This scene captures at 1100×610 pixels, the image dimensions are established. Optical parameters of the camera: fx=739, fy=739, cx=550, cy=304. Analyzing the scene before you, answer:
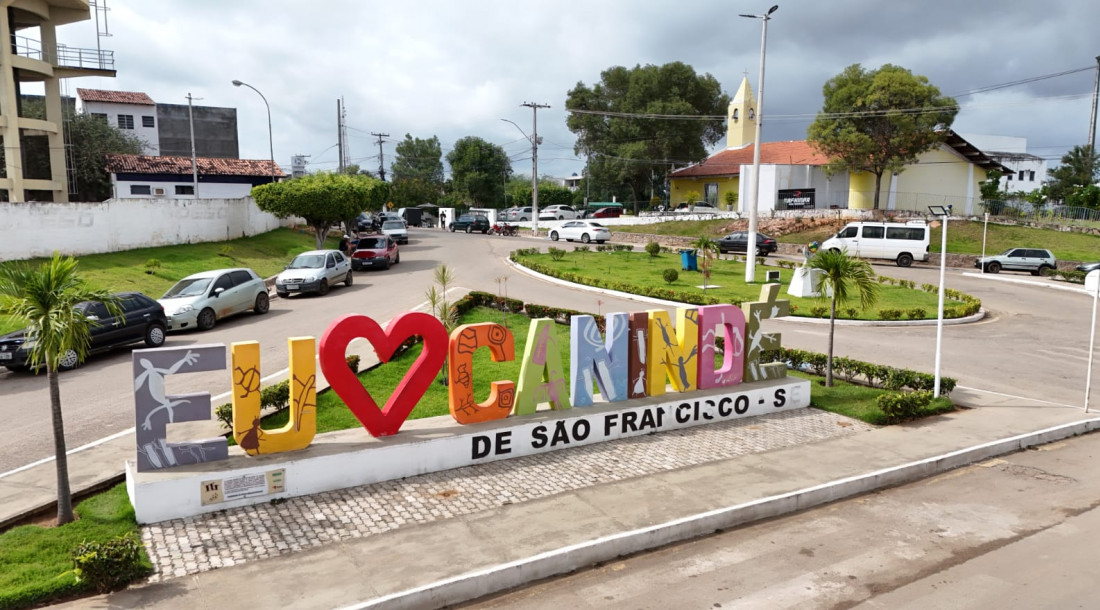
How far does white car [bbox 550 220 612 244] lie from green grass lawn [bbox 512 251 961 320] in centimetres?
873

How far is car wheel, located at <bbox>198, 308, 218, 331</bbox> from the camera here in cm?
1977

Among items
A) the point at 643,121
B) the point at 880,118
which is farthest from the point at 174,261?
the point at 643,121

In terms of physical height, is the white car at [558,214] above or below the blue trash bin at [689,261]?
above

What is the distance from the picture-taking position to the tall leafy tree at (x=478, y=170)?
89.0 metres

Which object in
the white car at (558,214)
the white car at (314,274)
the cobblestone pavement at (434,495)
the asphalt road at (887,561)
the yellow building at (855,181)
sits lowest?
the asphalt road at (887,561)

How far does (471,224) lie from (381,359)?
1980 inches

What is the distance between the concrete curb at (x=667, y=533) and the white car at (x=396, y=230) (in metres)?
37.7

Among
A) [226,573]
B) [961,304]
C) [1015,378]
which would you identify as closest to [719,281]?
[961,304]

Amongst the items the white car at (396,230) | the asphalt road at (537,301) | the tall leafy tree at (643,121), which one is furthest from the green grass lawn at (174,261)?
the tall leafy tree at (643,121)

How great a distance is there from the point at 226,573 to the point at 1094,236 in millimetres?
48054

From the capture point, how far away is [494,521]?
8.30 meters

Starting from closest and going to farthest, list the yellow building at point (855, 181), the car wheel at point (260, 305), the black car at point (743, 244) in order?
the car wheel at point (260, 305) → the black car at point (743, 244) → the yellow building at point (855, 181)

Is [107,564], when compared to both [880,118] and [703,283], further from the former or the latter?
[880,118]

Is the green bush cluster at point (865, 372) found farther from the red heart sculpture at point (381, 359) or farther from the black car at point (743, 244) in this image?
the black car at point (743, 244)
